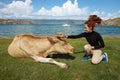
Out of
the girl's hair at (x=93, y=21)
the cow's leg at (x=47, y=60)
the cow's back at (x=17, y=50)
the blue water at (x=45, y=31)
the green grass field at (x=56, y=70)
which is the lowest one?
the blue water at (x=45, y=31)

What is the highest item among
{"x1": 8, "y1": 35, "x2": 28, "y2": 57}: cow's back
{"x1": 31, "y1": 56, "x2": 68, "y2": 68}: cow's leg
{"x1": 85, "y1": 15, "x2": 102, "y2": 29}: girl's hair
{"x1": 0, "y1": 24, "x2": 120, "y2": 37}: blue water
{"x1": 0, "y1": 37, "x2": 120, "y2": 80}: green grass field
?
{"x1": 85, "y1": 15, "x2": 102, "y2": 29}: girl's hair

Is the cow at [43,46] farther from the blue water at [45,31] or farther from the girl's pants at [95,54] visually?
the blue water at [45,31]

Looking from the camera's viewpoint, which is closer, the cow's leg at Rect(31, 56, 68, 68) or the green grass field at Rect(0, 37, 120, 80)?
the green grass field at Rect(0, 37, 120, 80)

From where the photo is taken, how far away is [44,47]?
10945 mm

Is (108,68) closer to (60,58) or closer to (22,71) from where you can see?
(60,58)

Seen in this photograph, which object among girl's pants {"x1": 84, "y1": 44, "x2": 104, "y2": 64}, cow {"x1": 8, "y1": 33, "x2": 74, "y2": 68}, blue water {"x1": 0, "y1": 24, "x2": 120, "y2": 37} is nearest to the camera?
girl's pants {"x1": 84, "y1": 44, "x2": 104, "y2": 64}

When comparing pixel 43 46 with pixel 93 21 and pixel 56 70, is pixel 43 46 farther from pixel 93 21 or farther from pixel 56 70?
pixel 93 21

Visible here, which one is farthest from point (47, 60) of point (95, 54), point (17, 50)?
point (95, 54)

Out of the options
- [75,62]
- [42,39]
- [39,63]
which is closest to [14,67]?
[39,63]

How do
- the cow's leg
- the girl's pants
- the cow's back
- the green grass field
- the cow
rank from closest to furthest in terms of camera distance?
the green grass field
the cow's leg
the girl's pants
the cow
the cow's back

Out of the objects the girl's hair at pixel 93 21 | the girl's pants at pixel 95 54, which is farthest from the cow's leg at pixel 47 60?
the girl's hair at pixel 93 21

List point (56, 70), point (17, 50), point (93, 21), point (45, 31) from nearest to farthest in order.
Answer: point (56, 70) < point (93, 21) < point (17, 50) < point (45, 31)

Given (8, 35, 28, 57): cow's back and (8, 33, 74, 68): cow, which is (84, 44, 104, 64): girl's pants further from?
(8, 35, 28, 57): cow's back

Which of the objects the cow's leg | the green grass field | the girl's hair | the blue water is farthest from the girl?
the blue water
